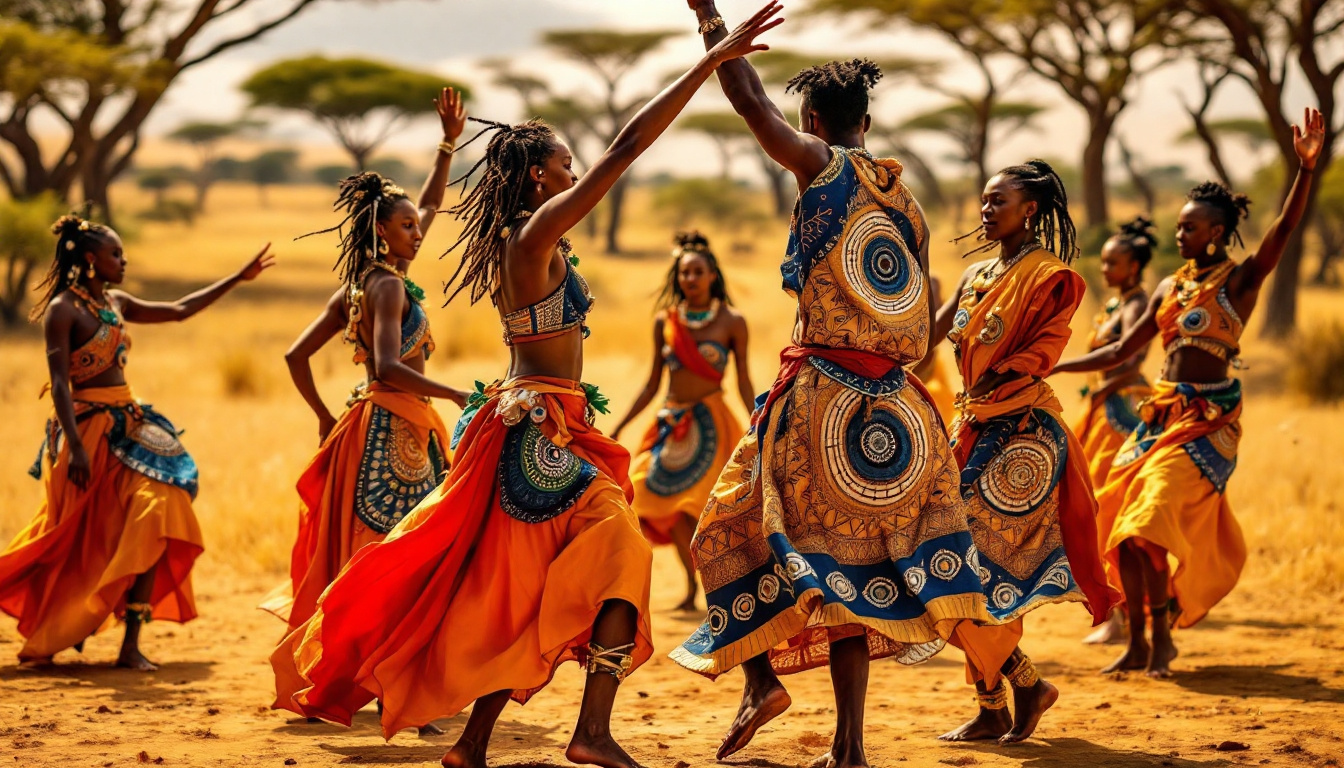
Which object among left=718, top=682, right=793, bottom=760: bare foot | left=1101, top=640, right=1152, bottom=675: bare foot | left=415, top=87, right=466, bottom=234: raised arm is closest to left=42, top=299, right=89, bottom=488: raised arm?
left=415, top=87, right=466, bottom=234: raised arm

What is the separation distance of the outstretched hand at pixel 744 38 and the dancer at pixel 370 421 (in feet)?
6.86

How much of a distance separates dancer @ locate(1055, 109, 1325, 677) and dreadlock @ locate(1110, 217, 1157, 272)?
2.46ft

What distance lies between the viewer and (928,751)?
17.6 feet

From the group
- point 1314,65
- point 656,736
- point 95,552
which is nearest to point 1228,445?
point 656,736

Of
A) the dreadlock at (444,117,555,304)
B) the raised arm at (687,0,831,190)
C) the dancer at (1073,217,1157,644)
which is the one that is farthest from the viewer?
the dancer at (1073,217,1157,644)

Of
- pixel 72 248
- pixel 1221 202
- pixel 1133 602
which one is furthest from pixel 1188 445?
pixel 72 248

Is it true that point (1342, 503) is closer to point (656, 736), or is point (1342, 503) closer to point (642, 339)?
point (656, 736)

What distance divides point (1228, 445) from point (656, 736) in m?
3.19

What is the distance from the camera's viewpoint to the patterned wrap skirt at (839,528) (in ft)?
15.5

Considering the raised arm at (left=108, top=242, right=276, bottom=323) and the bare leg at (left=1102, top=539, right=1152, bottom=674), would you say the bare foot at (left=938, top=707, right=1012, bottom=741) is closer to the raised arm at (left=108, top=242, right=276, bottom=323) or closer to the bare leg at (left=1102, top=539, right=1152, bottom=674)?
the bare leg at (left=1102, top=539, right=1152, bottom=674)

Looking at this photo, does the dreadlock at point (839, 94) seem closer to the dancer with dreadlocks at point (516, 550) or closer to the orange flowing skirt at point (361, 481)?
the dancer with dreadlocks at point (516, 550)

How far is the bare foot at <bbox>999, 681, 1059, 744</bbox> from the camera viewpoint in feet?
18.0

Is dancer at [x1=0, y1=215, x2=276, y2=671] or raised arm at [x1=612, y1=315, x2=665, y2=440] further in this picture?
raised arm at [x1=612, y1=315, x2=665, y2=440]

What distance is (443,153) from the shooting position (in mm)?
6730
